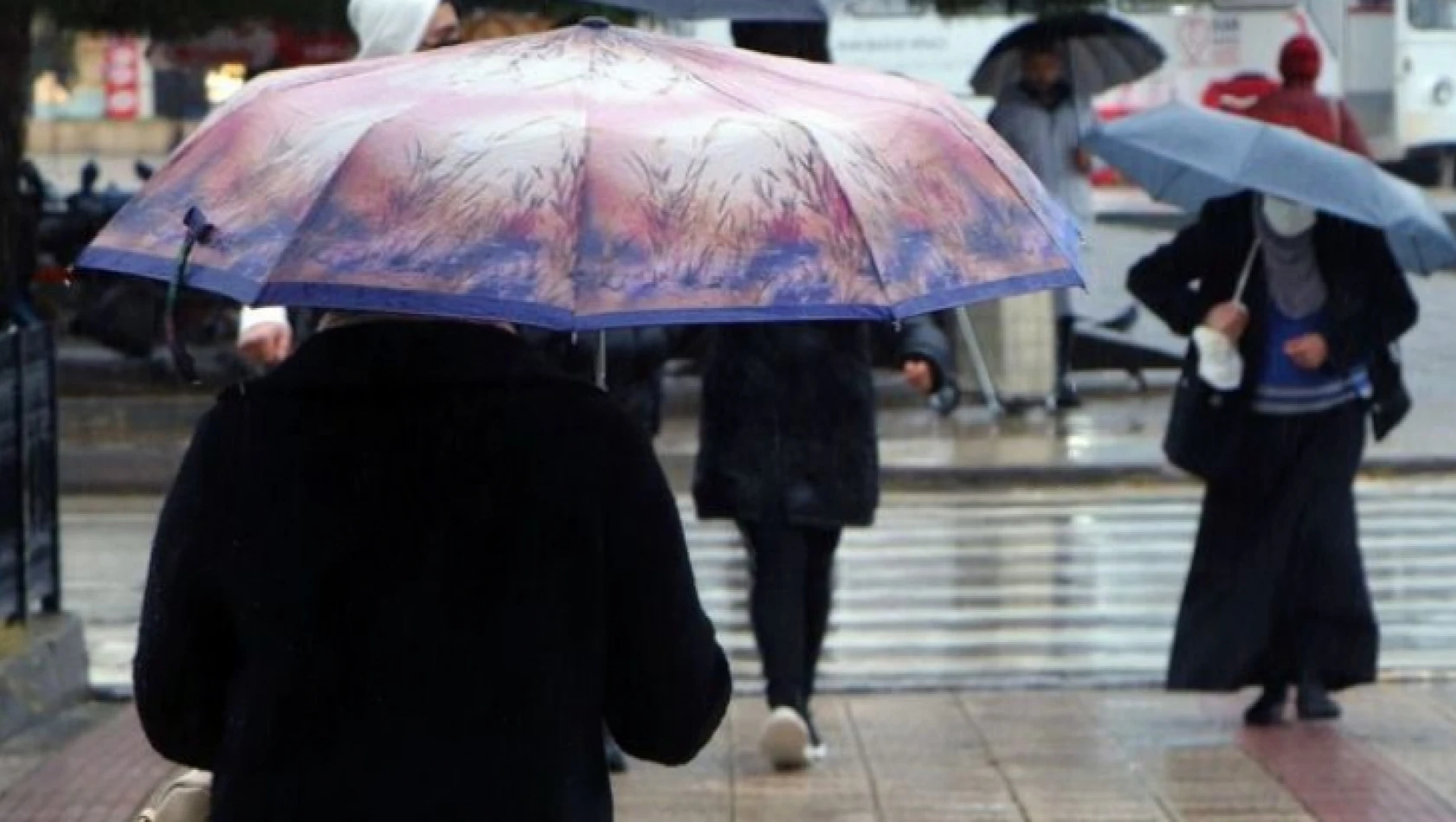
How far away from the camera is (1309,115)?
9.22 metres

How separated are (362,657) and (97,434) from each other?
48.1 feet

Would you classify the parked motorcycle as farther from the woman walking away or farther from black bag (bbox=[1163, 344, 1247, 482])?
the woman walking away

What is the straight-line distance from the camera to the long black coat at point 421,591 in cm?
342

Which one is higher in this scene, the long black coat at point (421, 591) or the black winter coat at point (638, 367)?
the long black coat at point (421, 591)

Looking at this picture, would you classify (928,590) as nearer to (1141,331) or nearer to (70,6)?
(70,6)

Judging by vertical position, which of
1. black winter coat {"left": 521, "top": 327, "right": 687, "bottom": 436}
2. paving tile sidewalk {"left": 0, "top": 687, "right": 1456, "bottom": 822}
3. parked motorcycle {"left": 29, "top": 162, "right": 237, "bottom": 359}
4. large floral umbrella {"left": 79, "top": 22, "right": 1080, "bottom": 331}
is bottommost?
parked motorcycle {"left": 29, "top": 162, "right": 237, "bottom": 359}

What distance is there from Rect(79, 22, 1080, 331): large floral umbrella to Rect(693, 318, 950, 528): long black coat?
13.9 feet

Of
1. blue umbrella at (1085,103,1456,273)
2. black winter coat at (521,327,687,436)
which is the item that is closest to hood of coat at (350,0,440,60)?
black winter coat at (521,327,687,436)

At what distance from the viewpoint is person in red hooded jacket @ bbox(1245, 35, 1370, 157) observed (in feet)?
30.1

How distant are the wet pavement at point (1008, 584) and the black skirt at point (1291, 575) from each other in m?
0.95

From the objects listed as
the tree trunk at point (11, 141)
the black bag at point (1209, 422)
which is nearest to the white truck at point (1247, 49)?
the tree trunk at point (11, 141)

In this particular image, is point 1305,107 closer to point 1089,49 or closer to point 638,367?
point 638,367

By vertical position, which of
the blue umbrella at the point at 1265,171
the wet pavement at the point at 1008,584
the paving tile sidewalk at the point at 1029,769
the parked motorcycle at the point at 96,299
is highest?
the blue umbrella at the point at 1265,171

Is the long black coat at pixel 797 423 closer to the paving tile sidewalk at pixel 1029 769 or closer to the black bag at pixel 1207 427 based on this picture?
the paving tile sidewalk at pixel 1029 769
